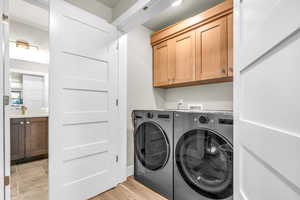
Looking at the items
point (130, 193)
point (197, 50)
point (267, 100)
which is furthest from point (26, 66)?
point (267, 100)

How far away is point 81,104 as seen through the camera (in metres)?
1.47

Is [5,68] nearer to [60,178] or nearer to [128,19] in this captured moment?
[60,178]

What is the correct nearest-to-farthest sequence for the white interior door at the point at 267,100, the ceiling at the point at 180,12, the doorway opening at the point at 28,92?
the white interior door at the point at 267,100 < the ceiling at the point at 180,12 < the doorway opening at the point at 28,92

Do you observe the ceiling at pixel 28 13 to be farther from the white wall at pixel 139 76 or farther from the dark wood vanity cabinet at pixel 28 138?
the dark wood vanity cabinet at pixel 28 138

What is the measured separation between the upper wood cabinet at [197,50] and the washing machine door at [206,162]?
0.85 m

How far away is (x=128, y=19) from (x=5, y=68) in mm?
1293

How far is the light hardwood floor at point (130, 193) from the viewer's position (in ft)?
5.07

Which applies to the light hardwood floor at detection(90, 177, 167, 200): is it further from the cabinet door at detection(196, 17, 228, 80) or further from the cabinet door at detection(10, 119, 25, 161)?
the cabinet door at detection(10, 119, 25, 161)

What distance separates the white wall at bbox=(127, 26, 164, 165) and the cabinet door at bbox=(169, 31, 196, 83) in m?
0.45

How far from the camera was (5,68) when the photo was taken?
3.68ft

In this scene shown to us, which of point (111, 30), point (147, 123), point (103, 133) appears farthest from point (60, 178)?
point (111, 30)

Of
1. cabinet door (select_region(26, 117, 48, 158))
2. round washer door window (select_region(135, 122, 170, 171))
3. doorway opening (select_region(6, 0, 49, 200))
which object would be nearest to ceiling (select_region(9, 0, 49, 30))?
doorway opening (select_region(6, 0, 49, 200))

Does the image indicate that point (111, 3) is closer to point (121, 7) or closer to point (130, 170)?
point (121, 7)

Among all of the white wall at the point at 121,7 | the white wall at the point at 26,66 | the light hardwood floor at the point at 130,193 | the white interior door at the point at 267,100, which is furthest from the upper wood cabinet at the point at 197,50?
the white wall at the point at 26,66
